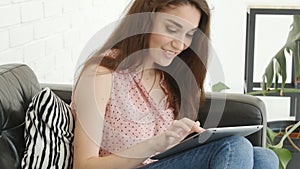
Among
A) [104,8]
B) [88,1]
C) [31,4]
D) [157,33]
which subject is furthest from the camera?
[104,8]

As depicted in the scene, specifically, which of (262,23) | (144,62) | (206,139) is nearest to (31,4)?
(144,62)

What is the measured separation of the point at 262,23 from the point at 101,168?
8.09 ft

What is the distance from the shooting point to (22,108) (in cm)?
152

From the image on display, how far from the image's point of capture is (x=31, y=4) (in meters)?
2.07

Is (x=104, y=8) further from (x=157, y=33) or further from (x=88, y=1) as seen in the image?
(x=157, y=33)

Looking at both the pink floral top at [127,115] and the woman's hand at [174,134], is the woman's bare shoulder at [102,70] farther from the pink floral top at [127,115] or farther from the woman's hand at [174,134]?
the woman's hand at [174,134]

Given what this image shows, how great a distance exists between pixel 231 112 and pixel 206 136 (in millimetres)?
337

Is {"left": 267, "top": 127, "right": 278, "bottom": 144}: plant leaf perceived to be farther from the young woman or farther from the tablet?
the tablet

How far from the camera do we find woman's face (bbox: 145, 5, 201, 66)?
5.15 feet

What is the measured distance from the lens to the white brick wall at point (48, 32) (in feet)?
6.30

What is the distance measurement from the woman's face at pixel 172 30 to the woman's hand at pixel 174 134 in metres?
0.25

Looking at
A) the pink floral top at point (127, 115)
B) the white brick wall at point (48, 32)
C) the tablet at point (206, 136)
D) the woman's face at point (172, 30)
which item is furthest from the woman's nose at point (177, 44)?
the white brick wall at point (48, 32)

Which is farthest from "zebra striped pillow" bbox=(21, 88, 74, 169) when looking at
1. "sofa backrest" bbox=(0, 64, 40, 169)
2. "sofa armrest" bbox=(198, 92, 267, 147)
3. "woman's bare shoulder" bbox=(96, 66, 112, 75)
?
"sofa armrest" bbox=(198, 92, 267, 147)

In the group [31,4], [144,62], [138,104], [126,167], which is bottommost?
[126,167]
